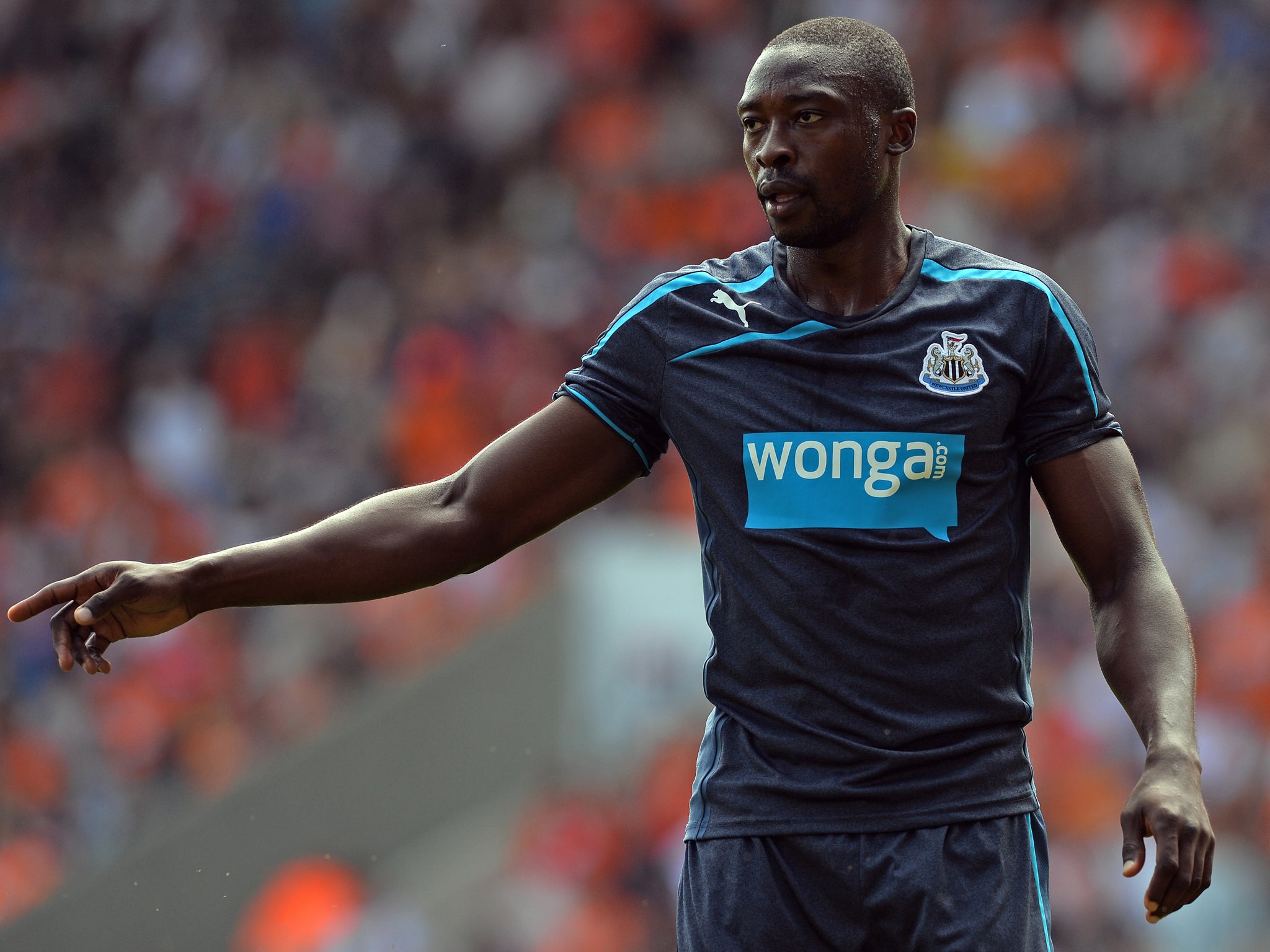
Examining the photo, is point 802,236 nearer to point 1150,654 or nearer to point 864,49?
point 864,49

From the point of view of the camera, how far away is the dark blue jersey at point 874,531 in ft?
8.55

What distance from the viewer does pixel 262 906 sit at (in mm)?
8219

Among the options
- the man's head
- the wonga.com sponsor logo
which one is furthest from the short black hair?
the wonga.com sponsor logo

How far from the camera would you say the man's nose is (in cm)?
270

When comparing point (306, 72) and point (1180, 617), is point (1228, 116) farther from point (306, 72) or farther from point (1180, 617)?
point (1180, 617)

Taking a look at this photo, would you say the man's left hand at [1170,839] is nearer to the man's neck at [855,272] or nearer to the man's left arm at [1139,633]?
the man's left arm at [1139,633]

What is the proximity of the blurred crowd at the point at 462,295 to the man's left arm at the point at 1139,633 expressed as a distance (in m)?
4.66

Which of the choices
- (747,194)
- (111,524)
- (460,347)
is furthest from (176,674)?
(747,194)

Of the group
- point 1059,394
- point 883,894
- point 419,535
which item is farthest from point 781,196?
point 883,894

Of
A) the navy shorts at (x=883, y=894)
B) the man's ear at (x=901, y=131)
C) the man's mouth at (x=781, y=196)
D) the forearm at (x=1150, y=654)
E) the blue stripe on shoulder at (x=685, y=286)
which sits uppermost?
the man's ear at (x=901, y=131)

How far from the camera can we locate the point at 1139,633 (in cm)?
262

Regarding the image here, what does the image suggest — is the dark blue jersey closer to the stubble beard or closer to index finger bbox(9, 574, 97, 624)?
the stubble beard

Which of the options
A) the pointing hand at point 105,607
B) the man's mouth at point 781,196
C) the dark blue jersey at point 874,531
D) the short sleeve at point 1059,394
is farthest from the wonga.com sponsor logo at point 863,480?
the pointing hand at point 105,607

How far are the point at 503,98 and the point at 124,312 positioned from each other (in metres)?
3.12
